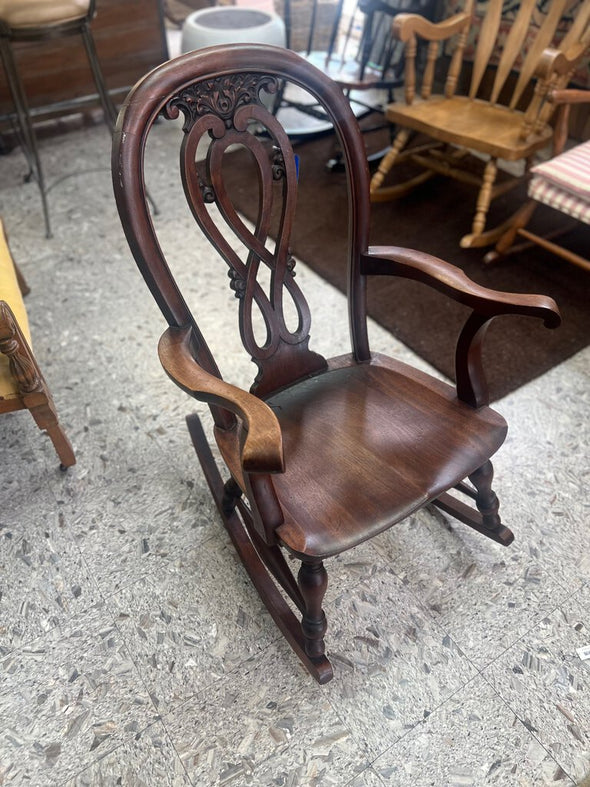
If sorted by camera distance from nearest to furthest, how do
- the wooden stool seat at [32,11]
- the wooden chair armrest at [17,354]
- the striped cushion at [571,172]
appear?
the wooden chair armrest at [17,354], the striped cushion at [571,172], the wooden stool seat at [32,11]

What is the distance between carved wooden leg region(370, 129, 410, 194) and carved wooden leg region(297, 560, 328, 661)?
206cm

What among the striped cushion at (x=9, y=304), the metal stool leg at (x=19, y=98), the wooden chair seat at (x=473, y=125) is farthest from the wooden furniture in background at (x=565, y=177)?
the metal stool leg at (x=19, y=98)

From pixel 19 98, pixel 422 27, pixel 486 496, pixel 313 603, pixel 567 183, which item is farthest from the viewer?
pixel 19 98

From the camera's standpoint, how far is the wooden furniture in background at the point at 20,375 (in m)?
1.28

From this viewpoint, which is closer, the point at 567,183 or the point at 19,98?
the point at 567,183

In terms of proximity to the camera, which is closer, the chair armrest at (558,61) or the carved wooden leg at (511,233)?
→ the chair armrest at (558,61)

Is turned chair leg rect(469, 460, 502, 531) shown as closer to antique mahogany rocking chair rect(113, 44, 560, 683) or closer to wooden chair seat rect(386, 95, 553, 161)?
antique mahogany rocking chair rect(113, 44, 560, 683)

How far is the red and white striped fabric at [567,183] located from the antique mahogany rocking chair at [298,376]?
1.00 meters

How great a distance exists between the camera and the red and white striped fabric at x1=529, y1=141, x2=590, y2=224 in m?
1.82

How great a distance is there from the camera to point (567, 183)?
184cm

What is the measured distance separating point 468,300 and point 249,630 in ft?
2.82

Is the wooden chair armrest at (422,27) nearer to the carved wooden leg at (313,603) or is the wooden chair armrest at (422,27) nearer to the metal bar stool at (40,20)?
the metal bar stool at (40,20)

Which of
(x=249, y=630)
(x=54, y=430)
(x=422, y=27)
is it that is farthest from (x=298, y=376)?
(x=422, y=27)

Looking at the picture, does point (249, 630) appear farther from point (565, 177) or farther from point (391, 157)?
point (391, 157)
